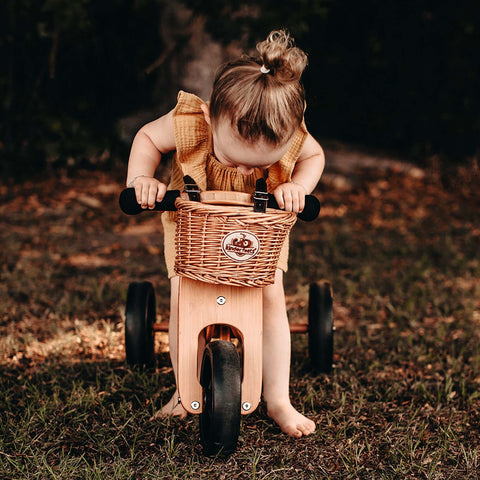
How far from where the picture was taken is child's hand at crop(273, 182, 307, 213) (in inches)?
92.3

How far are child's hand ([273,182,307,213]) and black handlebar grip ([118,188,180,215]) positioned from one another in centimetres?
36

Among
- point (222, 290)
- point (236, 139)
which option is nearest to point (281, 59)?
point (236, 139)

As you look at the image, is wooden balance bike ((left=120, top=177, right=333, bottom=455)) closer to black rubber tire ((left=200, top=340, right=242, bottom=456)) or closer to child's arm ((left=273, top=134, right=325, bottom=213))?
black rubber tire ((left=200, top=340, right=242, bottom=456))

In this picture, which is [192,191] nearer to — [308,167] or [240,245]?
[240,245]

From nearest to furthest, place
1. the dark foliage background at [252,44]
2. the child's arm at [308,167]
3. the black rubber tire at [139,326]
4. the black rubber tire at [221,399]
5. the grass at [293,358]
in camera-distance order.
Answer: the black rubber tire at [221,399]
the grass at [293,358]
the child's arm at [308,167]
the black rubber tire at [139,326]
the dark foliage background at [252,44]

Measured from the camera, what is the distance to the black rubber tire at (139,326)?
10.0ft

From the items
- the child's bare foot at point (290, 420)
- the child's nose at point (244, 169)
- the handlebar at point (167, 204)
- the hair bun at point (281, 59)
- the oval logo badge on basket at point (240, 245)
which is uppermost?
the hair bun at point (281, 59)

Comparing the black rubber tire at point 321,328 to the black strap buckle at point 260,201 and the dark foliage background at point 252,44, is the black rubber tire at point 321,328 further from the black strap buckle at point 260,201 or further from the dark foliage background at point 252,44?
the dark foliage background at point 252,44

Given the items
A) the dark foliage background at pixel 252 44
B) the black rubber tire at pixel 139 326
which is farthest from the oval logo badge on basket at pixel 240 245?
the dark foliage background at pixel 252 44

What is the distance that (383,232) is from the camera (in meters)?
6.04

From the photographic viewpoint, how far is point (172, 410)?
110 inches

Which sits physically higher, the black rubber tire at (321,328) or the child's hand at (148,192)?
the child's hand at (148,192)

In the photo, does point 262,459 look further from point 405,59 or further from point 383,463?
point 405,59

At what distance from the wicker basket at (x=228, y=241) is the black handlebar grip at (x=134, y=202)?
6 centimetres
